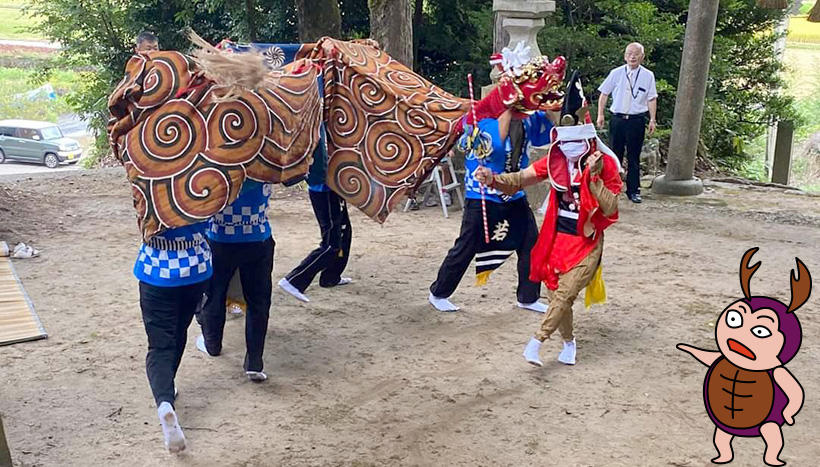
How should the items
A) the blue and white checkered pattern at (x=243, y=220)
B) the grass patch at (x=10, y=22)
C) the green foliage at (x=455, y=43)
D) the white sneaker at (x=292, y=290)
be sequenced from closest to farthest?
the blue and white checkered pattern at (x=243, y=220) < the white sneaker at (x=292, y=290) < the green foliage at (x=455, y=43) < the grass patch at (x=10, y=22)

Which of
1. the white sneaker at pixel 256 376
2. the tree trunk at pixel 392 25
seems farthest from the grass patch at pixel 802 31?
the white sneaker at pixel 256 376

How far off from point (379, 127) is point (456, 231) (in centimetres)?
320

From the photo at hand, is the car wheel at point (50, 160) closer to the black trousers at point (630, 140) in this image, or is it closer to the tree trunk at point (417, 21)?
the tree trunk at point (417, 21)

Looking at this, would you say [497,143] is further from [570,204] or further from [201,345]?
[201,345]

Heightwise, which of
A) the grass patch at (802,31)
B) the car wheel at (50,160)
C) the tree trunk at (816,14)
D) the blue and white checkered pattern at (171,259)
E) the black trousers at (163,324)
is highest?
the grass patch at (802,31)

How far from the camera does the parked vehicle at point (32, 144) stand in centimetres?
1873

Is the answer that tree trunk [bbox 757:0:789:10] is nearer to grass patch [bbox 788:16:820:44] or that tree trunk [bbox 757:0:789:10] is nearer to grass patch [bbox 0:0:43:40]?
grass patch [bbox 788:16:820:44]

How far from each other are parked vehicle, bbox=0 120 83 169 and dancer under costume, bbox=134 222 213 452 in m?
16.8

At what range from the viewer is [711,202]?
31.1ft

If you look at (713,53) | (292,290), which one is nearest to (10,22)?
(713,53)

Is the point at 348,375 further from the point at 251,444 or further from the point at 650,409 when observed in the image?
the point at 650,409

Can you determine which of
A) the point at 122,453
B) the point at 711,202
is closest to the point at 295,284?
the point at 122,453

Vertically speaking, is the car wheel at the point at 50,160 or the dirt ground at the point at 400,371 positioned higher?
the dirt ground at the point at 400,371

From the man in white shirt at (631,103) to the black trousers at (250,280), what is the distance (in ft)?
18.8
